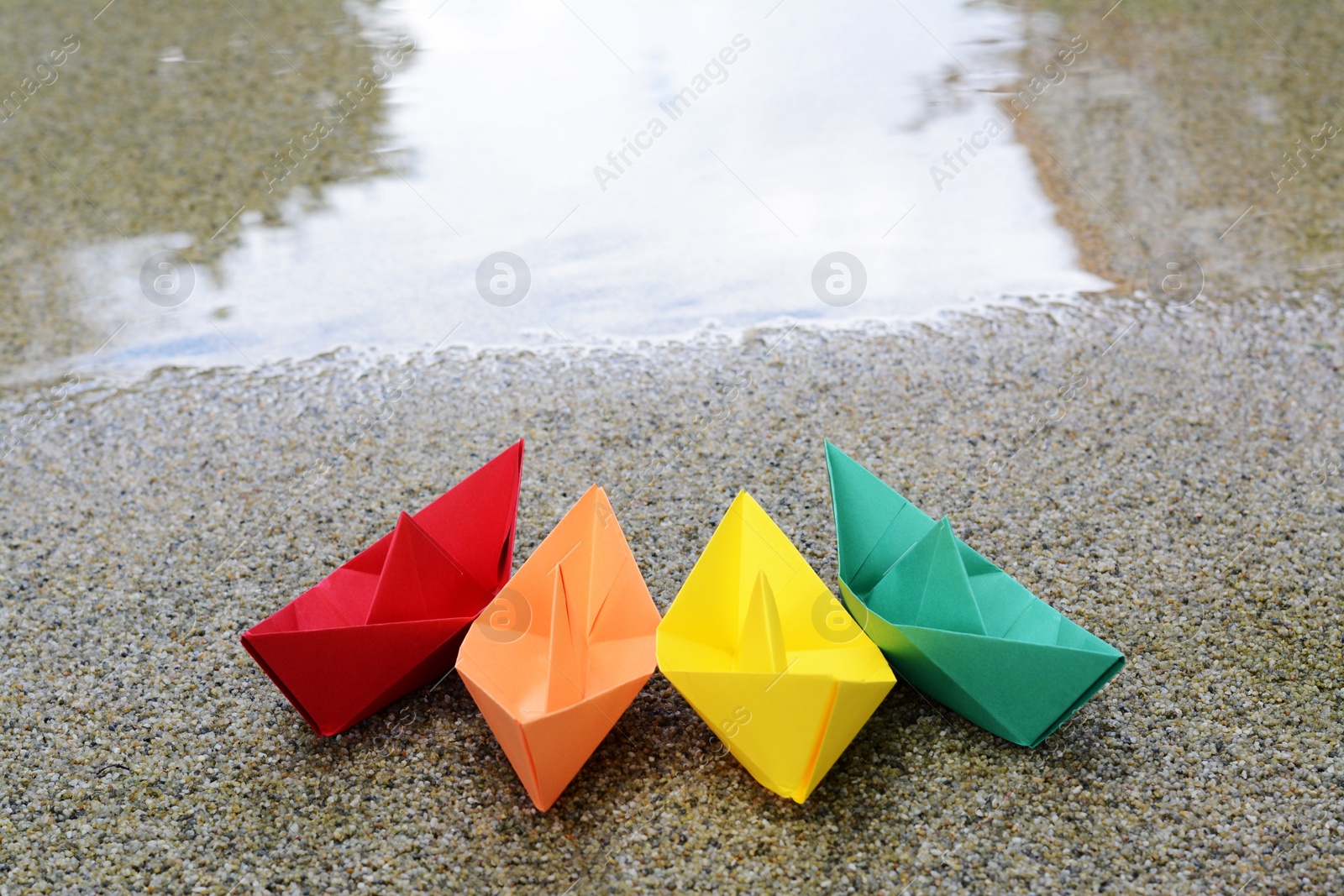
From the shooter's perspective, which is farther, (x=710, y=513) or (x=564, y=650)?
(x=710, y=513)

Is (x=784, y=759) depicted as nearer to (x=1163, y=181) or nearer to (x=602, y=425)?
(x=602, y=425)

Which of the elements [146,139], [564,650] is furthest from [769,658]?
[146,139]

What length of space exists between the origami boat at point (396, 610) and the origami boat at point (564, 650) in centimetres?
11

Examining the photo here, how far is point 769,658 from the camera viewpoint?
50.7 inches

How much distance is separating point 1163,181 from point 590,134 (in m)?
1.73

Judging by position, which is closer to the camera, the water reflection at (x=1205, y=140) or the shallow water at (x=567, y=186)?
the shallow water at (x=567, y=186)

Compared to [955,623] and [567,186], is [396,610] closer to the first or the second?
[955,623]

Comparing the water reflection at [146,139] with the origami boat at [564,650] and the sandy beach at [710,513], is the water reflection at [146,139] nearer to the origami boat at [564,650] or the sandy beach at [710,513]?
the sandy beach at [710,513]

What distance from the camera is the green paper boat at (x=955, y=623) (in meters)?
1.31

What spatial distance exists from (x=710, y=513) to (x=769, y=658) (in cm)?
62

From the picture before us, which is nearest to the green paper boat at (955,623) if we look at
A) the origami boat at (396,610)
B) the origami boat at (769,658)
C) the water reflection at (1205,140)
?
the origami boat at (769,658)

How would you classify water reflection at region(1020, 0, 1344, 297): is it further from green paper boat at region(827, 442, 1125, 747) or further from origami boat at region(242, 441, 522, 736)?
origami boat at region(242, 441, 522, 736)

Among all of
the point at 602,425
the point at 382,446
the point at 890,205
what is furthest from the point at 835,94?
the point at 382,446

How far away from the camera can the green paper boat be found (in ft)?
4.31
